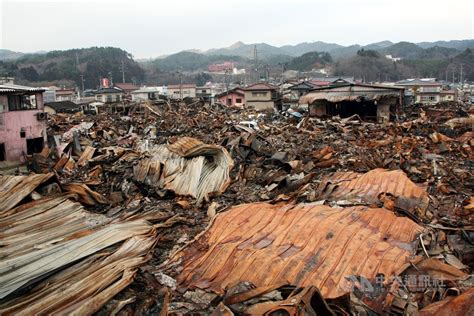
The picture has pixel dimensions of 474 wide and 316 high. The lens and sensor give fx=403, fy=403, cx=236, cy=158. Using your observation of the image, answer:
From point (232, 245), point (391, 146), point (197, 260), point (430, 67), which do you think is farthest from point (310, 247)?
point (430, 67)

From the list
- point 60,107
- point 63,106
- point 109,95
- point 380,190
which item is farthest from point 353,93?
point 109,95

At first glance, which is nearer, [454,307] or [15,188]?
[454,307]

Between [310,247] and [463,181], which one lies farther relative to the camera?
[463,181]

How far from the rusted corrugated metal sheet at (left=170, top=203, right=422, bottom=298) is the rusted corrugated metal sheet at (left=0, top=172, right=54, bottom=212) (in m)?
4.44

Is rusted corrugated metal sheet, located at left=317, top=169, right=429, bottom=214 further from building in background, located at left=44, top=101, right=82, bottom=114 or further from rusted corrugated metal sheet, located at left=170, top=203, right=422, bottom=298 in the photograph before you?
building in background, located at left=44, top=101, right=82, bottom=114

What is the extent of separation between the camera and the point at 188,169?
33.4ft

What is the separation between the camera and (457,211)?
24.1 feet

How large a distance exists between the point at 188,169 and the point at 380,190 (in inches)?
182

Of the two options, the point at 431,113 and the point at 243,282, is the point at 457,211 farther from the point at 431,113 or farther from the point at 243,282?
the point at 431,113

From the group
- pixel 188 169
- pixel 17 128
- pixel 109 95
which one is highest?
pixel 109 95

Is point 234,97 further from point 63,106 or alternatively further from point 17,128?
point 17,128

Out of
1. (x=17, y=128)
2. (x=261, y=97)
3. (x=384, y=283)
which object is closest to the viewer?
(x=384, y=283)

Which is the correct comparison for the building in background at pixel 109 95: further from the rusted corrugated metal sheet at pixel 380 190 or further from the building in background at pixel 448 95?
the rusted corrugated metal sheet at pixel 380 190

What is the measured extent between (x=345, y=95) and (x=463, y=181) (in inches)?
560
